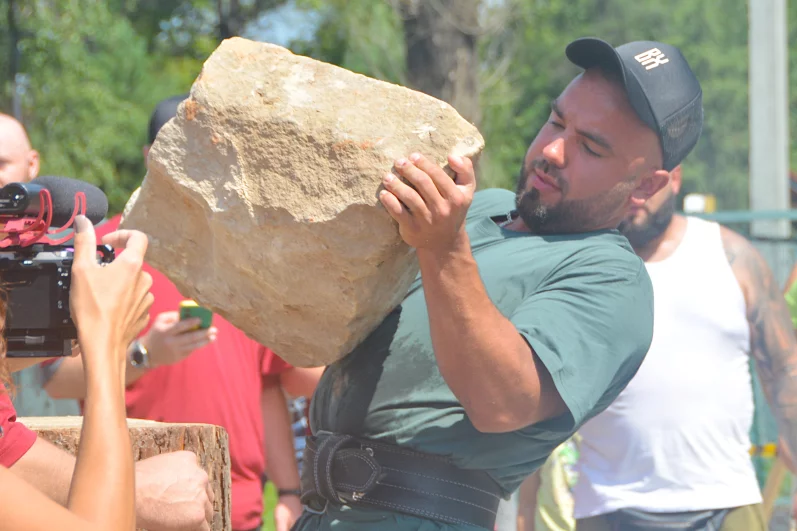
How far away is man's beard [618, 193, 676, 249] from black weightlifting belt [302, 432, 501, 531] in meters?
1.82

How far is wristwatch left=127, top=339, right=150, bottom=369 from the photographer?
10.5ft

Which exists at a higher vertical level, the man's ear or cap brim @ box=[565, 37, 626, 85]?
cap brim @ box=[565, 37, 626, 85]

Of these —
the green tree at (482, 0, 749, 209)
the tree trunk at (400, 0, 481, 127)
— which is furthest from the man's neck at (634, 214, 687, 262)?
the green tree at (482, 0, 749, 209)

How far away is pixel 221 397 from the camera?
11.3 feet

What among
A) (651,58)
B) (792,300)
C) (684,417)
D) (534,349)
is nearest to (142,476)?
(534,349)

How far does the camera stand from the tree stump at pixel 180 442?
2412 millimetres

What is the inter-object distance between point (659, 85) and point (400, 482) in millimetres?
1158

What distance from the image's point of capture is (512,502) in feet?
13.9

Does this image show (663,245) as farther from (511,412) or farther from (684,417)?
(511,412)

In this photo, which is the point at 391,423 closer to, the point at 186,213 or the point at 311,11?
the point at 186,213

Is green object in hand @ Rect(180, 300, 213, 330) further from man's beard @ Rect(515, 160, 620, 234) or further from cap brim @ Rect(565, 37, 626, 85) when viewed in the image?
cap brim @ Rect(565, 37, 626, 85)

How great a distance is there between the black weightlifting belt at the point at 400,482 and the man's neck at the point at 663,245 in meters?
1.87

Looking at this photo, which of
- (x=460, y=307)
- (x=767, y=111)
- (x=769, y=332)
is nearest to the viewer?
(x=460, y=307)

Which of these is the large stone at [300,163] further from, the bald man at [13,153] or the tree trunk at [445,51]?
the tree trunk at [445,51]
